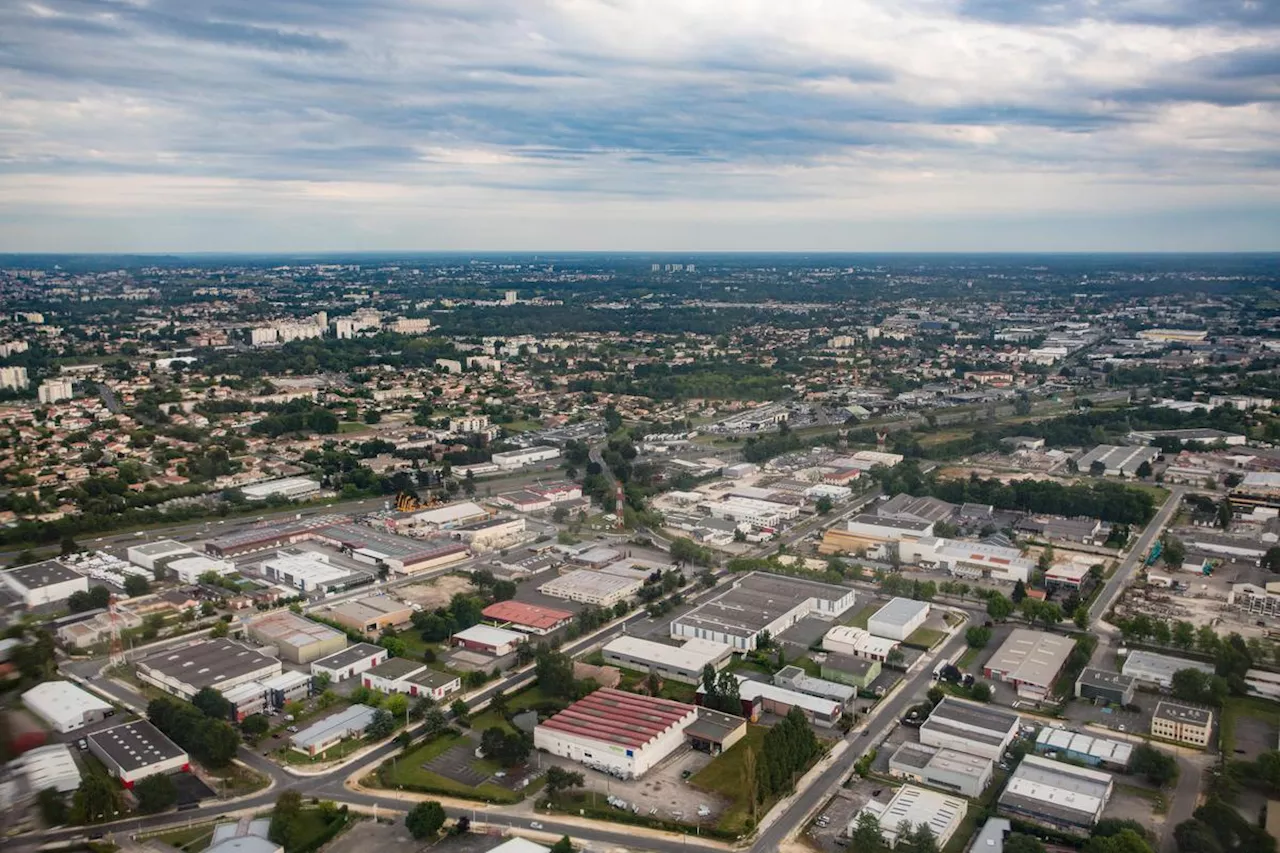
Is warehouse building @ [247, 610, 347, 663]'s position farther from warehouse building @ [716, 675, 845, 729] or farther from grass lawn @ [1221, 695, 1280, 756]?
grass lawn @ [1221, 695, 1280, 756]

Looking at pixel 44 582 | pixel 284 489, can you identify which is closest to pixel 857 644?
pixel 44 582

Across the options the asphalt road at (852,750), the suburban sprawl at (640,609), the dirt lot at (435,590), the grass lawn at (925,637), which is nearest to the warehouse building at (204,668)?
the suburban sprawl at (640,609)

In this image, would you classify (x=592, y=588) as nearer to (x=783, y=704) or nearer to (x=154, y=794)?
(x=783, y=704)

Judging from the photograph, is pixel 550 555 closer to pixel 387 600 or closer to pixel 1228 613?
pixel 387 600

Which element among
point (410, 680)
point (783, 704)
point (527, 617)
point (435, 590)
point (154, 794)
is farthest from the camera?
point (435, 590)

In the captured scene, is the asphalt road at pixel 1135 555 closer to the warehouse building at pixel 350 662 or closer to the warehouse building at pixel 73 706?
the warehouse building at pixel 350 662
